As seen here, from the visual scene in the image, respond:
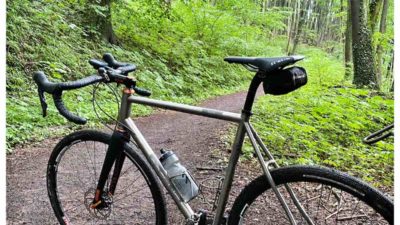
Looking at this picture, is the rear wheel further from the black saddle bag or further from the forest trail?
the black saddle bag

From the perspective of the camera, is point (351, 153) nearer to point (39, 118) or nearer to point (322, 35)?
point (39, 118)

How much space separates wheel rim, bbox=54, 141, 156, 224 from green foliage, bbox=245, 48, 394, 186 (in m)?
2.17

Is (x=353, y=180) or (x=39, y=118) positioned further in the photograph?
(x=39, y=118)

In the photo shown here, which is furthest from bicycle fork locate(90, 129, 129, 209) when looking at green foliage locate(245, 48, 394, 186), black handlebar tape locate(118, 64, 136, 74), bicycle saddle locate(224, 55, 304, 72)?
green foliage locate(245, 48, 394, 186)

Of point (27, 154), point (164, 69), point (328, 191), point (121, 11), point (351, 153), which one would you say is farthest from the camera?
point (121, 11)

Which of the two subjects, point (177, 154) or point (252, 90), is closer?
point (252, 90)

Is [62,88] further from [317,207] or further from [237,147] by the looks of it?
[317,207]

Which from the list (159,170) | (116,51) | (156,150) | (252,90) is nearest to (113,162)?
(159,170)

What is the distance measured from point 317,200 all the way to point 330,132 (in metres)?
4.19

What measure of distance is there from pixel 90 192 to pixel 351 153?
3.78m

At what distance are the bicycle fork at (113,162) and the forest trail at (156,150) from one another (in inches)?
25.6

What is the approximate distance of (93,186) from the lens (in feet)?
8.73
